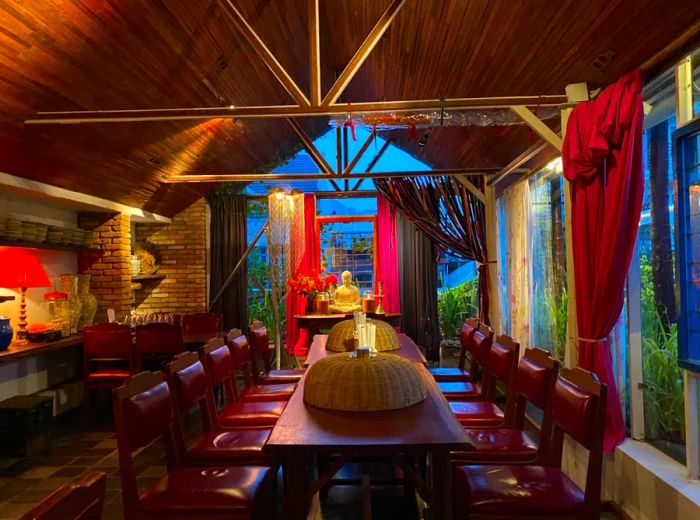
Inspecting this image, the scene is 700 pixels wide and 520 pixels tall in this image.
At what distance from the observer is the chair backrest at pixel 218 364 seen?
265 centimetres

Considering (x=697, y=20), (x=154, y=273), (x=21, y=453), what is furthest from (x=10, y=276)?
(x=697, y=20)

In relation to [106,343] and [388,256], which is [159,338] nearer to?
[106,343]

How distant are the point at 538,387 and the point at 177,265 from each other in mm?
5683

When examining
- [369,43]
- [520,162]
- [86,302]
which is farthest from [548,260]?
[86,302]

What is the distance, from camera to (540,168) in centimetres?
388

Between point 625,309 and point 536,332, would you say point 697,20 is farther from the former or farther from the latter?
point 536,332

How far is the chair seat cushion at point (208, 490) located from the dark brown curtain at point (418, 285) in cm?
497

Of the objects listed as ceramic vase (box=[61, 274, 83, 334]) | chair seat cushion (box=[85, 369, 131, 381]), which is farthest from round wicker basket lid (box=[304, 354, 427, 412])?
ceramic vase (box=[61, 274, 83, 334])

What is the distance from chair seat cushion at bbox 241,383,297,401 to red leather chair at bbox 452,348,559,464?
131cm

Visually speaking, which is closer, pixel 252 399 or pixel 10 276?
pixel 252 399

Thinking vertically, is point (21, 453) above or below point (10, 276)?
below

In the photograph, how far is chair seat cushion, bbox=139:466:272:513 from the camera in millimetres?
1708

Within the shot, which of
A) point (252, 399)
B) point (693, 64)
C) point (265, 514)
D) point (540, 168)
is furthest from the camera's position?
point (540, 168)

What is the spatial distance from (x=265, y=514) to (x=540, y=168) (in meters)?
3.30
